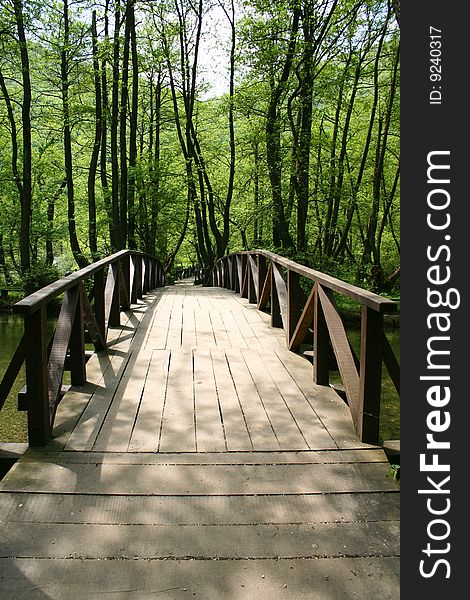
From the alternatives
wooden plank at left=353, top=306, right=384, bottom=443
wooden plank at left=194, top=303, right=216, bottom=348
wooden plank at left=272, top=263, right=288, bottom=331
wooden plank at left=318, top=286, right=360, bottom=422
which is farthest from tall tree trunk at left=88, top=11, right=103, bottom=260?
wooden plank at left=353, top=306, right=384, bottom=443

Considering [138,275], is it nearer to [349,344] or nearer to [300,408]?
[300,408]

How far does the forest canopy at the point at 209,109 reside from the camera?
12648mm

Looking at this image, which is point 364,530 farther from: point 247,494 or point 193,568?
point 193,568

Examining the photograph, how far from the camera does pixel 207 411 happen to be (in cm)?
374

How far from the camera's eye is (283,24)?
470 inches

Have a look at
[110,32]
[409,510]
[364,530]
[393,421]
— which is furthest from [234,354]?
[110,32]

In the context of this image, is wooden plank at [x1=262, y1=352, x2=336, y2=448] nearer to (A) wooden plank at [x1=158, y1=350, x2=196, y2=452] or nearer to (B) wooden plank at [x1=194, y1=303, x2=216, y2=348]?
(A) wooden plank at [x1=158, y1=350, x2=196, y2=452]

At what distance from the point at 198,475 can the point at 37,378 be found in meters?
1.03

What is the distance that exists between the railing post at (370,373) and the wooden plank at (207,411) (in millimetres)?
818

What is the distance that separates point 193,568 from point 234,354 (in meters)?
3.15

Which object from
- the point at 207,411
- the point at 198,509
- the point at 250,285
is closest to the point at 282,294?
the point at 207,411

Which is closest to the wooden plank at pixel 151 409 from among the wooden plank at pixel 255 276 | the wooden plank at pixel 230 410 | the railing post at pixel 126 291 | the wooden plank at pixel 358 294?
the wooden plank at pixel 230 410

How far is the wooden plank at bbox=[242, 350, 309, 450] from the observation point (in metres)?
3.27

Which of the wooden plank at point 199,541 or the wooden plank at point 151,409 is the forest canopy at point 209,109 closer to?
the wooden plank at point 151,409
